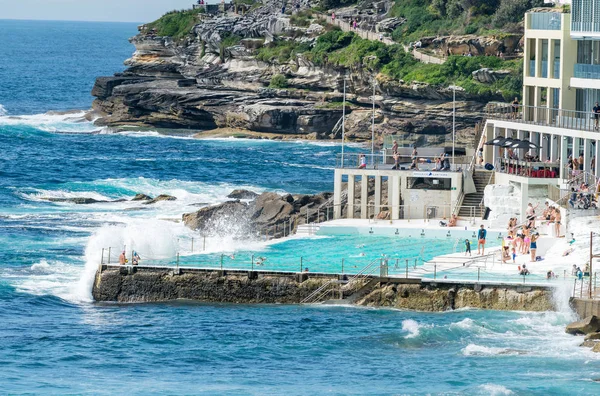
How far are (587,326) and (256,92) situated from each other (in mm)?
71662

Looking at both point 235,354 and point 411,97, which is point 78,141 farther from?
point 235,354

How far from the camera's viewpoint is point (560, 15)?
Result: 65625mm

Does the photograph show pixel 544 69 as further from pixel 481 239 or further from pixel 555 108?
pixel 481 239

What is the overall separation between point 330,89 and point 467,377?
71719 mm

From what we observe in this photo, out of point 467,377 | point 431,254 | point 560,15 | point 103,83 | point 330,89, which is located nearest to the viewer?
point 467,377

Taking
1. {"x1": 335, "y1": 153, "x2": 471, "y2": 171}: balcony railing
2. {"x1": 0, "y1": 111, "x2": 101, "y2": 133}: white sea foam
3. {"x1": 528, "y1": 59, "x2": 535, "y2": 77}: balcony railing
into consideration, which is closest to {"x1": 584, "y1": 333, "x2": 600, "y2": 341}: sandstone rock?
{"x1": 335, "y1": 153, "x2": 471, "y2": 171}: balcony railing

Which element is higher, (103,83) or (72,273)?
(103,83)

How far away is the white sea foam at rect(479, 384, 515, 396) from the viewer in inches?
1673

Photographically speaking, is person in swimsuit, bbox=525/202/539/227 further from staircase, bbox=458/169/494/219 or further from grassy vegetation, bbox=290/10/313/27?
grassy vegetation, bbox=290/10/313/27

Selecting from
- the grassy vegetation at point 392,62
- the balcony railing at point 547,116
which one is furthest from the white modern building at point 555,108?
the grassy vegetation at point 392,62

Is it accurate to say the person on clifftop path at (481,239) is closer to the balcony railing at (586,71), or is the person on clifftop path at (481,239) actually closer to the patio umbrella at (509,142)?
the patio umbrella at (509,142)

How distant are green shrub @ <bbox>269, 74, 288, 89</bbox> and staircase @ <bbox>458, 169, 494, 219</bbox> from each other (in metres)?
53.3

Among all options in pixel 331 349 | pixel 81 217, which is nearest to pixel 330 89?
pixel 81 217

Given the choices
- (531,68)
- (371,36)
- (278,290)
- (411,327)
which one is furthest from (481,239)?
(371,36)
